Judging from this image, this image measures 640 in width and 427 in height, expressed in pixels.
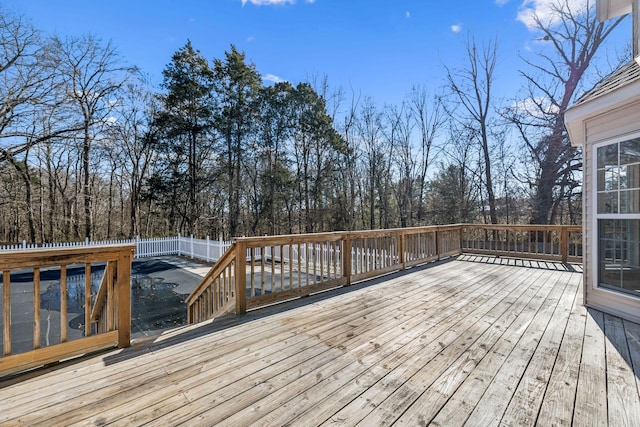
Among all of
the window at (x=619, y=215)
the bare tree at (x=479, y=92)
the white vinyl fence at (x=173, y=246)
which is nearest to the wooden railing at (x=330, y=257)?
the window at (x=619, y=215)

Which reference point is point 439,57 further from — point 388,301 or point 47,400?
point 47,400

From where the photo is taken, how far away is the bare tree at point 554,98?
1050 centimetres

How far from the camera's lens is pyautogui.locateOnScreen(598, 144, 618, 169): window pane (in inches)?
130

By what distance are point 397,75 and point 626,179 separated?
1144cm

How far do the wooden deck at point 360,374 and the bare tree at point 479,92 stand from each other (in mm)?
10603

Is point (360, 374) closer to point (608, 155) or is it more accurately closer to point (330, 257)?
point (330, 257)

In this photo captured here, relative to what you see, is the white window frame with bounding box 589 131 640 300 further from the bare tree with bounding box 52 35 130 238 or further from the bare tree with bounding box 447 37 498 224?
the bare tree with bounding box 52 35 130 238

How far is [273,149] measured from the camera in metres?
15.5

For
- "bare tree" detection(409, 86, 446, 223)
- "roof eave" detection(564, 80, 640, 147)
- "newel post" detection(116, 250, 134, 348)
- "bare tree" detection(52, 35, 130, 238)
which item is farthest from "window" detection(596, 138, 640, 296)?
"bare tree" detection(52, 35, 130, 238)

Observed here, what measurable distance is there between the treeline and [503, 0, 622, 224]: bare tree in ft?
0.16

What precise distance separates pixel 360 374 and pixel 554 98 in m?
14.3

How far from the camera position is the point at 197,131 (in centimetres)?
1436

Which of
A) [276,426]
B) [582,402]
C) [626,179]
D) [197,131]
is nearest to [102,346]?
[276,426]

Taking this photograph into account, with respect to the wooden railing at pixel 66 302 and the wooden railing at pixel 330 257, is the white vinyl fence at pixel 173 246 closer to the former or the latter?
the wooden railing at pixel 330 257
